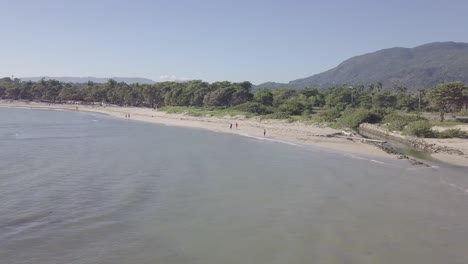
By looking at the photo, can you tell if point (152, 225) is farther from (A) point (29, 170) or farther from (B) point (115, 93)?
(B) point (115, 93)

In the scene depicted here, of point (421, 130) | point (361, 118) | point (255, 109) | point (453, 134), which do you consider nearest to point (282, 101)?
point (255, 109)

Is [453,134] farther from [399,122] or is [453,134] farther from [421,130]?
[399,122]

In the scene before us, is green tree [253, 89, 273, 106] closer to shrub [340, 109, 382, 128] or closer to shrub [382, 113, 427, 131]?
shrub [340, 109, 382, 128]

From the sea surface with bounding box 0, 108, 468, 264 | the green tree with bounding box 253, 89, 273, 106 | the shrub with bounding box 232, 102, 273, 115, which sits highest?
the green tree with bounding box 253, 89, 273, 106

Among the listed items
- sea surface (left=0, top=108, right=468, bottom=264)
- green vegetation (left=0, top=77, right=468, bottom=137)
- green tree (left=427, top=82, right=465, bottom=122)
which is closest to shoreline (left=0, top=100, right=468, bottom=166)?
green vegetation (left=0, top=77, right=468, bottom=137)

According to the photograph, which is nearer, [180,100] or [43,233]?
[43,233]

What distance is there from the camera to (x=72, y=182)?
78.3 ft

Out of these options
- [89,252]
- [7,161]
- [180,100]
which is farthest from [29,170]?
[180,100]

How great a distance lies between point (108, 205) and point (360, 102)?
91760 millimetres

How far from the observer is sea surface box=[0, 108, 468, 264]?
553 inches

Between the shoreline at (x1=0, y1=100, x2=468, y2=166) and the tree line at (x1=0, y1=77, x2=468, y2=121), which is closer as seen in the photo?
the shoreline at (x1=0, y1=100, x2=468, y2=166)

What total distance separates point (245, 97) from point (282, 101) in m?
11.6

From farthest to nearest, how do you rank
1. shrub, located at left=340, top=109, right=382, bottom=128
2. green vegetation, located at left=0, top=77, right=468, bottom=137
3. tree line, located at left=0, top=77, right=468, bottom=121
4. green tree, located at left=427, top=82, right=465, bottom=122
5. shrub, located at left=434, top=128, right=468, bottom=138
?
tree line, located at left=0, top=77, right=468, bottom=121 → shrub, located at left=340, top=109, right=382, bottom=128 → green vegetation, located at left=0, top=77, right=468, bottom=137 → green tree, located at left=427, top=82, right=465, bottom=122 → shrub, located at left=434, top=128, right=468, bottom=138

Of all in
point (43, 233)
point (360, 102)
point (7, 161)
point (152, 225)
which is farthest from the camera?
point (360, 102)
